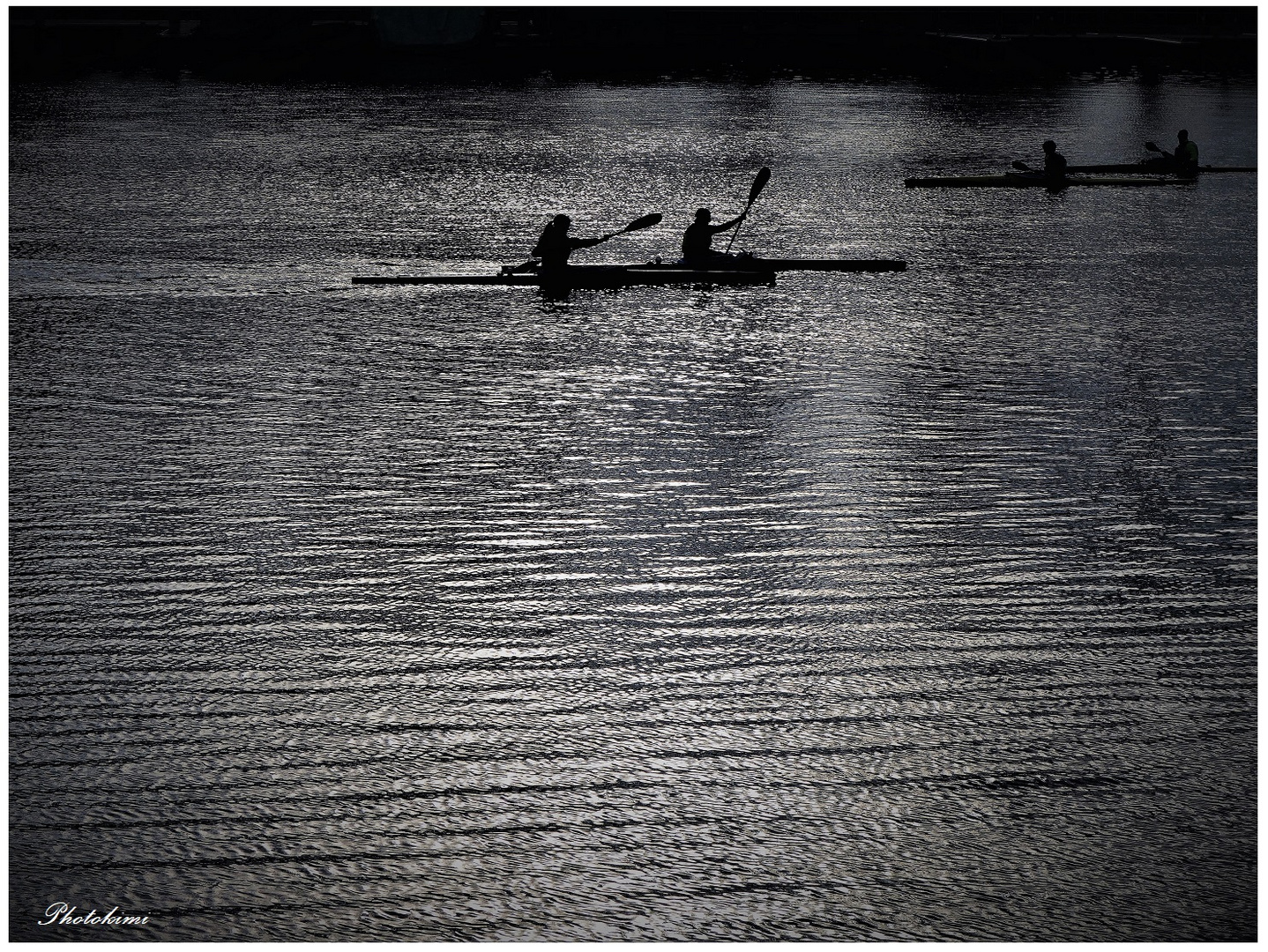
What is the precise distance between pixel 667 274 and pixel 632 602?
41.2ft

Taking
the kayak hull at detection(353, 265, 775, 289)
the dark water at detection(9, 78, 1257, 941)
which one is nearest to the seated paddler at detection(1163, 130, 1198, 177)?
the dark water at detection(9, 78, 1257, 941)

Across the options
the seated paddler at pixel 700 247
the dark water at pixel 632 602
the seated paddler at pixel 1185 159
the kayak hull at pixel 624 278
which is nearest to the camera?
the dark water at pixel 632 602

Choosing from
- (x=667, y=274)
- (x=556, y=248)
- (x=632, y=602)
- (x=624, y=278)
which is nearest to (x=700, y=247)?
(x=667, y=274)

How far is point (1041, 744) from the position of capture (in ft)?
34.8

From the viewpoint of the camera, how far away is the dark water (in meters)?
9.05

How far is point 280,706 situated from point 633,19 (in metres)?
76.8

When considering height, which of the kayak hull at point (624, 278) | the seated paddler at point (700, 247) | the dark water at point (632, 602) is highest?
the seated paddler at point (700, 247)

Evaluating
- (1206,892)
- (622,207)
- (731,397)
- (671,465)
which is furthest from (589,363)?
(622,207)

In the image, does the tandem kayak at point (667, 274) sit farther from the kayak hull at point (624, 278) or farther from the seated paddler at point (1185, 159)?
the seated paddler at point (1185, 159)

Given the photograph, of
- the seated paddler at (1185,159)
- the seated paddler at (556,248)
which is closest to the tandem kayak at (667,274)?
the seated paddler at (556,248)

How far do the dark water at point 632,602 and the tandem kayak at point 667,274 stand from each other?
434 millimetres

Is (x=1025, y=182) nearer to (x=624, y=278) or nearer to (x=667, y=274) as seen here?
(x=667, y=274)

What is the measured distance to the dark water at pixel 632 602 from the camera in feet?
29.7

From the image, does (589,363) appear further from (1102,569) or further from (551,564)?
(1102,569)
